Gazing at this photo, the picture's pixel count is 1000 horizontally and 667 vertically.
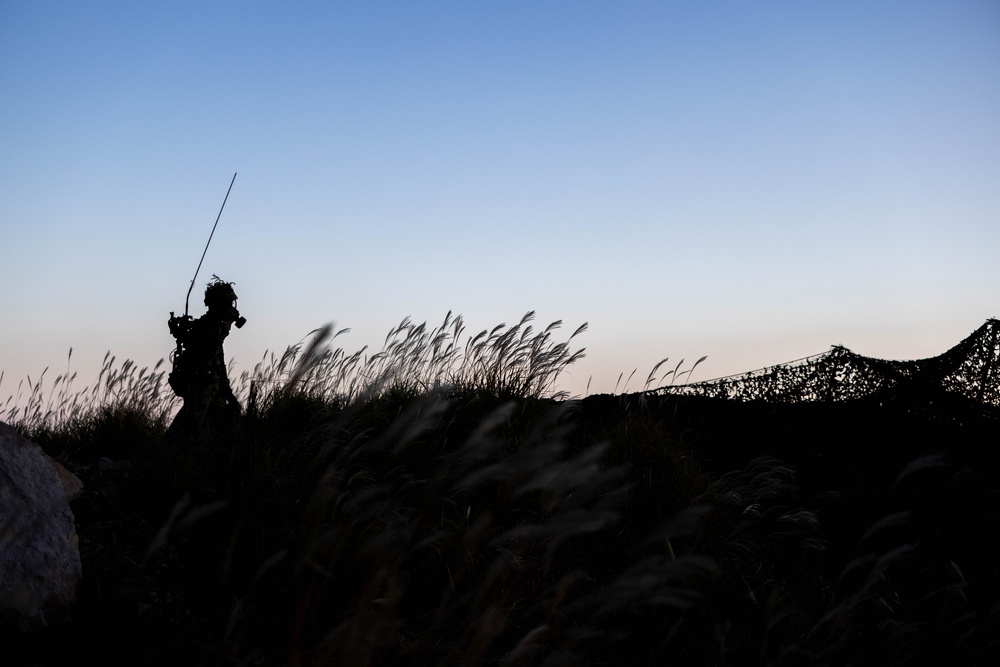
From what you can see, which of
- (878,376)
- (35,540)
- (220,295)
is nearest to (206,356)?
(220,295)

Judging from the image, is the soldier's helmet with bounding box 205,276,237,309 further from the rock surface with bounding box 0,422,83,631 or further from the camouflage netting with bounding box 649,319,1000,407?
the camouflage netting with bounding box 649,319,1000,407

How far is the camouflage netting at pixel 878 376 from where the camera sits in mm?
6355

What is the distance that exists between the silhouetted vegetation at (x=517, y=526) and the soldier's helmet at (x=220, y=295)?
0.78m

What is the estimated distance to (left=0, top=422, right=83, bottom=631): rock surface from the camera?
3.42 meters

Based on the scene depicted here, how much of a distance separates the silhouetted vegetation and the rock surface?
125mm

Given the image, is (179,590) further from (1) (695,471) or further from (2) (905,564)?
(2) (905,564)

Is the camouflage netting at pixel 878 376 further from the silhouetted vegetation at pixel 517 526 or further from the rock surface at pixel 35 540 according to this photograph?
the rock surface at pixel 35 540

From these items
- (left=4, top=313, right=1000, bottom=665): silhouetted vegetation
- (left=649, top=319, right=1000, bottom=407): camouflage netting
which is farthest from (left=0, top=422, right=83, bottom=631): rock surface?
(left=649, top=319, right=1000, bottom=407): camouflage netting

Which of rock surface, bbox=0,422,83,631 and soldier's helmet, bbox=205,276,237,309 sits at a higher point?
soldier's helmet, bbox=205,276,237,309

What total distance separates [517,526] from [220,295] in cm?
312

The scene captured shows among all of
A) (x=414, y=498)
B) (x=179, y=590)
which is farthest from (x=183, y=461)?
(x=414, y=498)

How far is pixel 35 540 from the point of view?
12.0ft

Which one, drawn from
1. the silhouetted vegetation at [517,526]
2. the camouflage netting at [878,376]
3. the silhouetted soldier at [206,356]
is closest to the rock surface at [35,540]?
the silhouetted vegetation at [517,526]

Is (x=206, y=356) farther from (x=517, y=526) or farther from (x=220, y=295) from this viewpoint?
(x=517, y=526)
